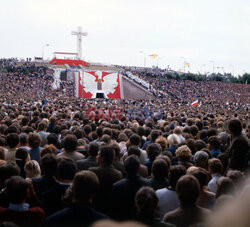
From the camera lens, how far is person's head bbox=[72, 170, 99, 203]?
329 centimetres

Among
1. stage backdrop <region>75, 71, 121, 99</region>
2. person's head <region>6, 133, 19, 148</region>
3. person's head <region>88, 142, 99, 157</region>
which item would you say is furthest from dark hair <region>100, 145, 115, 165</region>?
stage backdrop <region>75, 71, 121, 99</region>

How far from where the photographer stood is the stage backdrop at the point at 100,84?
6134 centimetres

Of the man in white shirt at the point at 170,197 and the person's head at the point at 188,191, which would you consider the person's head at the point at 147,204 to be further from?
the man in white shirt at the point at 170,197

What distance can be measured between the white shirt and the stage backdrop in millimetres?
56425

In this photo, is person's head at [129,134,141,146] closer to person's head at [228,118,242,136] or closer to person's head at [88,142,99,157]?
person's head at [88,142,99,157]

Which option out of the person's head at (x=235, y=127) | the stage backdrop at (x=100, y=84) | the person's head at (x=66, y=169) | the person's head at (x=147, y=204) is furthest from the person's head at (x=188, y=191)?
the stage backdrop at (x=100, y=84)

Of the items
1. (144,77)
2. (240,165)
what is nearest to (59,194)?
(240,165)

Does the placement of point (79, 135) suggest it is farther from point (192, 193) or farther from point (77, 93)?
point (77, 93)

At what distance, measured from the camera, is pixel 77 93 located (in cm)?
5891

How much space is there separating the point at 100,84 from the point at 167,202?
196 feet

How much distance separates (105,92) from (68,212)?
59838mm

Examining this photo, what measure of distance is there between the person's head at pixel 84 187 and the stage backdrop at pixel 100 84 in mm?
57094

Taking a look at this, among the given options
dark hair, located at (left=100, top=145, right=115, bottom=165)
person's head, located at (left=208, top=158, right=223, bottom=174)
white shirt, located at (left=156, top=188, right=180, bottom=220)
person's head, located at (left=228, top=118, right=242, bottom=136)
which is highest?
person's head, located at (left=228, top=118, right=242, bottom=136)

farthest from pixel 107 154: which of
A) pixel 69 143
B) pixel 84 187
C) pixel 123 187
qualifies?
pixel 84 187
